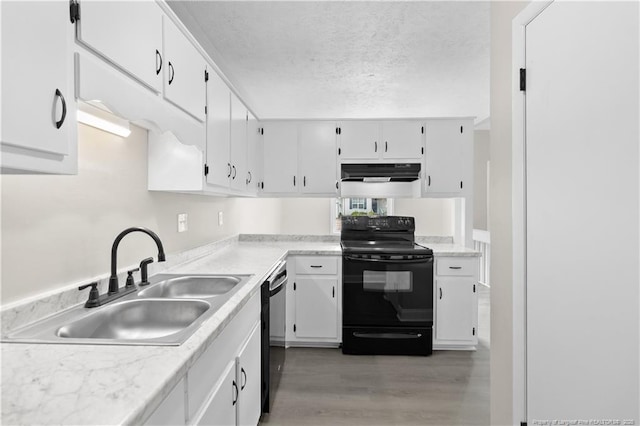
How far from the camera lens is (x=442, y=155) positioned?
3.44 meters

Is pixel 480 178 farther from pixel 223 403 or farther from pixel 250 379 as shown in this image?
pixel 223 403

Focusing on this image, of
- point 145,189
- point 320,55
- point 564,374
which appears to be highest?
point 320,55

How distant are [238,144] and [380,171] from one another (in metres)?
1.45

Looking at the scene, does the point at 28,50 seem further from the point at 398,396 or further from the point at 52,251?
the point at 398,396

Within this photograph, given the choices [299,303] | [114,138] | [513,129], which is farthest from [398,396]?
[114,138]

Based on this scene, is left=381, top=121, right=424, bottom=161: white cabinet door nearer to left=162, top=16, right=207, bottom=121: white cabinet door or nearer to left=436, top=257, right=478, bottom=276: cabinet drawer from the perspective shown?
left=436, top=257, right=478, bottom=276: cabinet drawer

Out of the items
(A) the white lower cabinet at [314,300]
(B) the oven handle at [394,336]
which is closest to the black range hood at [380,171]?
(A) the white lower cabinet at [314,300]

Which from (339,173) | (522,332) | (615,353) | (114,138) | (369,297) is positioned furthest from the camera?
(339,173)

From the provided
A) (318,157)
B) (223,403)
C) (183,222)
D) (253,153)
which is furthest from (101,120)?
(318,157)

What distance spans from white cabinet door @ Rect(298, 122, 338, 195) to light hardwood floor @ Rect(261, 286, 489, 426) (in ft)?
5.27

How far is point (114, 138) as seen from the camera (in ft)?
5.48

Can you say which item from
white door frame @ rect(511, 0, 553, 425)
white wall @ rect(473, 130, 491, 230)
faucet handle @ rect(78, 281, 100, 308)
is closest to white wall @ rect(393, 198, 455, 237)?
white wall @ rect(473, 130, 491, 230)

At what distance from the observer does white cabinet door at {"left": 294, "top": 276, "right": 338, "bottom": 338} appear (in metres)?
3.14

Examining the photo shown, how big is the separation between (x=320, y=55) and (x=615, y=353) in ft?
8.49
